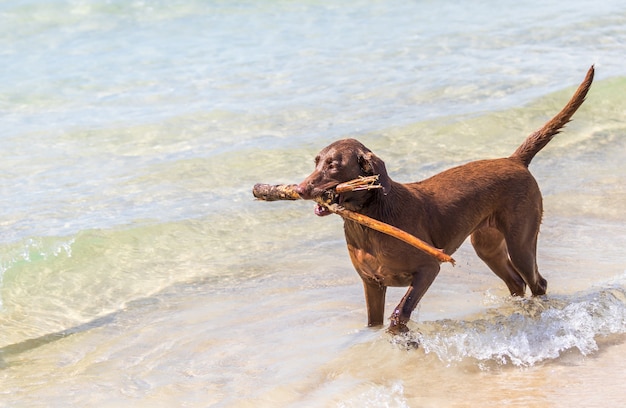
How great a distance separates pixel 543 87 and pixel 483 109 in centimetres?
151

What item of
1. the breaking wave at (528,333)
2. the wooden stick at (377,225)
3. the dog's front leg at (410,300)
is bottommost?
the breaking wave at (528,333)

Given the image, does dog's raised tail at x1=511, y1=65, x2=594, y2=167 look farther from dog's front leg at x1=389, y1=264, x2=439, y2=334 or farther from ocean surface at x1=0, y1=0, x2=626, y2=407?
dog's front leg at x1=389, y1=264, x2=439, y2=334

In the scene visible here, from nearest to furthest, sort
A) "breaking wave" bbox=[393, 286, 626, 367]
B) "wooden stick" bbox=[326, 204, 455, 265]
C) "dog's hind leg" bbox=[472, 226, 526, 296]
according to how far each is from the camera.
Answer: "wooden stick" bbox=[326, 204, 455, 265] < "breaking wave" bbox=[393, 286, 626, 367] < "dog's hind leg" bbox=[472, 226, 526, 296]

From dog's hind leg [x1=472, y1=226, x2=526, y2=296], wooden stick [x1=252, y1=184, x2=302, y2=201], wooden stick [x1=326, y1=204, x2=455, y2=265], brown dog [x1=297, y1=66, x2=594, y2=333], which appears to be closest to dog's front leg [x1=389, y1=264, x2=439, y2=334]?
brown dog [x1=297, y1=66, x2=594, y2=333]

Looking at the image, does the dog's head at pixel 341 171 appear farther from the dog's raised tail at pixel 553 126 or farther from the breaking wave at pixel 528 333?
the dog's raised tail at pixel 553 126

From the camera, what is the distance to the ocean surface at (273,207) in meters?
5.61

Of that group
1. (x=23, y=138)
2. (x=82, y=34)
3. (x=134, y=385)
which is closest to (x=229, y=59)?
(x=82, y=34)

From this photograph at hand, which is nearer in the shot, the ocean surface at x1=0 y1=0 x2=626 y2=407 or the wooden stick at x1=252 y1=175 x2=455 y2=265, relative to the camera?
the wooden stick at x1=252 y1=175 x2=455 y2=265

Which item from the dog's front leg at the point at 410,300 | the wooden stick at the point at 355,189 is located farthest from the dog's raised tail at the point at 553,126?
the wooden stick at the point at 355,189

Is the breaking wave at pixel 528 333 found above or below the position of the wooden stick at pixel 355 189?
below

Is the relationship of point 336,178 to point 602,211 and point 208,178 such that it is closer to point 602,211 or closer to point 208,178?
point 602,211

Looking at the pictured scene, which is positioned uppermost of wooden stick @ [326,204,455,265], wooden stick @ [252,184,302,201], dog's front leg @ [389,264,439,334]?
wooden stick @ [252,184,302,201]

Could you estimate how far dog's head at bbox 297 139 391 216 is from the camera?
5.34 m

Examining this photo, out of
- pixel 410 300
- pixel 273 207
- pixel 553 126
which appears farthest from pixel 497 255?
pixel 273 207
